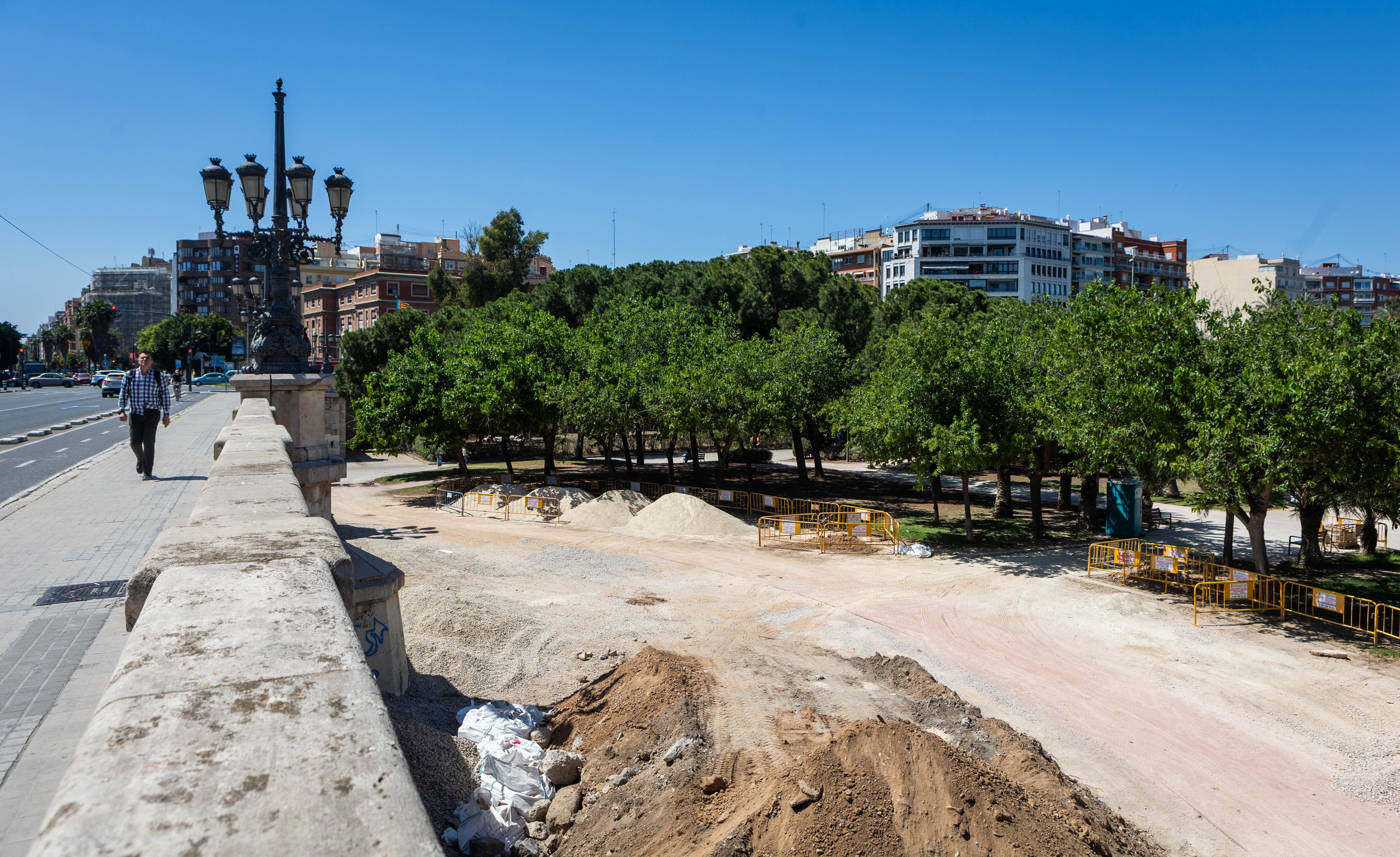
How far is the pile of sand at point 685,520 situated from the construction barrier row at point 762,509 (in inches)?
38.0

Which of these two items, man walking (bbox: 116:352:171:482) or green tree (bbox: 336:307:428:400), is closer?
man walking (bbox: 116:352:171:482)

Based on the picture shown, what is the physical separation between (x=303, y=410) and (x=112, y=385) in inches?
2209

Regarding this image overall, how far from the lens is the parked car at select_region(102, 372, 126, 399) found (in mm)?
52125

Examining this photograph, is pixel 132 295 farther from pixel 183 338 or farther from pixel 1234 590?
pixel 1234 590

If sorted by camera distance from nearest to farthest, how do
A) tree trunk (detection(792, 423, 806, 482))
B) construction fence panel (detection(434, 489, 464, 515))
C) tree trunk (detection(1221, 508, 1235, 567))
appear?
tree trunk (detection(1221, 508, 1235, 567)), construction fence panel (detection(434, 489, 464, 515)), tree trunk (detection(792, 423, 806, 482))

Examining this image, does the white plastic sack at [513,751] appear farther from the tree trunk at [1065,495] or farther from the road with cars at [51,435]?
the tree trunk at [1065,495]

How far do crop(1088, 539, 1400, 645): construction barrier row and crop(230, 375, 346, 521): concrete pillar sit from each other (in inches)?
607

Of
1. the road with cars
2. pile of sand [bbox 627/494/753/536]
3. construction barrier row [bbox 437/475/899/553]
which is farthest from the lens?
pile of sand [bbox 627/494/753/536]

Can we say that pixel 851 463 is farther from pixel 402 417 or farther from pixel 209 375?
pixel 209 375

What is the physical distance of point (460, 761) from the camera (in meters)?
6.78

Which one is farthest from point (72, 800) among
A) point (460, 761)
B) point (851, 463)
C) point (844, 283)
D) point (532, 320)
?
point (851, 463)

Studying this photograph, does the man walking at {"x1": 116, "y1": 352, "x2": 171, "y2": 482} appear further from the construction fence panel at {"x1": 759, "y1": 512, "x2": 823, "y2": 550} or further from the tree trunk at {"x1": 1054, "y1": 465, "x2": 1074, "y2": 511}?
the tree trunk at {"x1": 1054, "y1": 465, "x2": 1074, "y2": 511}

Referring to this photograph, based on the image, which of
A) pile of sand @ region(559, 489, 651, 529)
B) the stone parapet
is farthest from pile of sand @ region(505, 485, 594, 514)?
the stone parapet

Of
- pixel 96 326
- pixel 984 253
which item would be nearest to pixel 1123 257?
pixel 984 253
